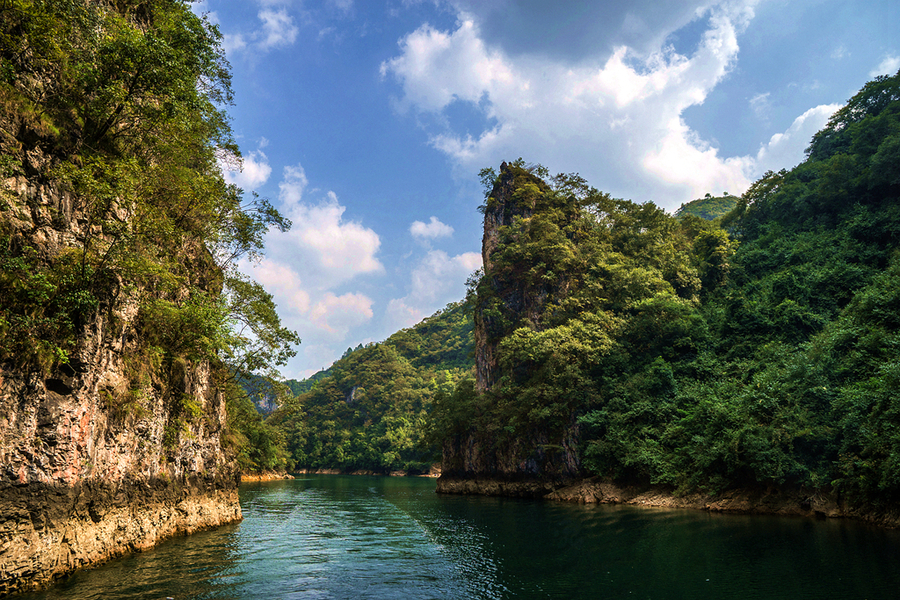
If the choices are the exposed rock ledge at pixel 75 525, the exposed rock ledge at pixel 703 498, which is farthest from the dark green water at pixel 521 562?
the exposed rock ledge at pixel 703 498

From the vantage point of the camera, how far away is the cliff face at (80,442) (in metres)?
10.4

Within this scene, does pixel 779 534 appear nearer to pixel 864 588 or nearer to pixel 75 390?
pixel 864 588

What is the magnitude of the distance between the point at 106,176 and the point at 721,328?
40023 millimetres

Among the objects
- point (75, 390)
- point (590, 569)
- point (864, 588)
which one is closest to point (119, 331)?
Result: point (75, 390)

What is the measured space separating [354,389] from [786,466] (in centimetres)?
9418

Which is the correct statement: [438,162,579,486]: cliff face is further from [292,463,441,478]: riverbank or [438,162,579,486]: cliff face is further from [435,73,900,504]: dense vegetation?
[292,463,441,478]: riverbank

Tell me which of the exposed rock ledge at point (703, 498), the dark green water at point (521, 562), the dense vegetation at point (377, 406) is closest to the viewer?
the dark green water at point (521, 562)

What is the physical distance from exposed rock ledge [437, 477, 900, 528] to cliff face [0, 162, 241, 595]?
1088 inches

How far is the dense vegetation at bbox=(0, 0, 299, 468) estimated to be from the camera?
37.1 feet

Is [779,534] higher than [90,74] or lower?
lower

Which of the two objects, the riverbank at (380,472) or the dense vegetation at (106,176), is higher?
the dense vegetation at (106,176)

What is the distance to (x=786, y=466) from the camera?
78.2 ft

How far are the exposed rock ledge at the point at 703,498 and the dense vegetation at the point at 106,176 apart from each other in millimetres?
27895

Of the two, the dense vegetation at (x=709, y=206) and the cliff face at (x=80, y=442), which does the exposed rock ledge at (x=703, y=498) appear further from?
the dense vegetation at (x=709, y=206)
